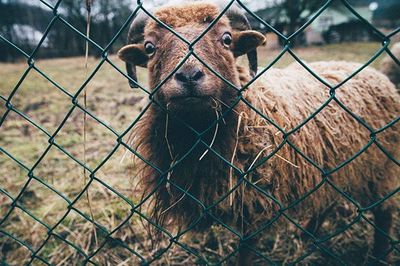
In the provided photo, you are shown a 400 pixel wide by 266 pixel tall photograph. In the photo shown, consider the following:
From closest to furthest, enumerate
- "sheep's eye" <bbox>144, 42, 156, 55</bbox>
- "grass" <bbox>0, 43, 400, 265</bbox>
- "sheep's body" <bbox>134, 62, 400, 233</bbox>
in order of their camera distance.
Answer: "sheep's body" <bbox>134, 62, 400, 233</bbox>
"sheep's eye" <bbox>144, 42, 156, 55</bbox>
"grass" <bbox>0, 43, 400, 265</bbox>

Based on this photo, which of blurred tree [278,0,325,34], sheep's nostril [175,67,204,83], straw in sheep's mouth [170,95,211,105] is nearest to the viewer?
sheep's nostril [175,67,204,83]

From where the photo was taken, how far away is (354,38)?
29000mm

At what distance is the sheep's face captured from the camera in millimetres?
1711

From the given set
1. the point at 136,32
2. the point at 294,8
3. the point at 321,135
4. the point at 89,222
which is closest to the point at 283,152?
the point at 321,135

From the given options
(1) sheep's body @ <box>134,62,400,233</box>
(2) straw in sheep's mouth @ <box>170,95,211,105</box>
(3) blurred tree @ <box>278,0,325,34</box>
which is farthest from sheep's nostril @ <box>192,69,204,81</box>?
(3) blurred tree @ <box>278,0,325,34</box>

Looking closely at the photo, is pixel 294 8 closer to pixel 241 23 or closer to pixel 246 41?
pixel 241 23

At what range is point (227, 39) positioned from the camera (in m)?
2.14

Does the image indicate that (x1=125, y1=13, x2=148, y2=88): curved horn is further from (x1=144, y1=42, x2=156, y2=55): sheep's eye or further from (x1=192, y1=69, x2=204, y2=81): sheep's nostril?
(x1=192, y1=69, x2=204, y2=81): sheep's nostril

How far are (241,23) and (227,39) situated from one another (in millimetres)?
262

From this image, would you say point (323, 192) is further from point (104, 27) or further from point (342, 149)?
point (104, 27)

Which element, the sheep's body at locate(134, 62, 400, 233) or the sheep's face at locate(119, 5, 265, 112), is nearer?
the sheep's face at locate(119, 5, 265, 112)

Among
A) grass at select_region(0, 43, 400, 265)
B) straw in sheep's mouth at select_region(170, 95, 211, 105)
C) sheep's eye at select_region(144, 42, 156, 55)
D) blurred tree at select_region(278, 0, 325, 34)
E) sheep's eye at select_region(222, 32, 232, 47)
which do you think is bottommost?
grass at select_region(0, 43, 400, 265)

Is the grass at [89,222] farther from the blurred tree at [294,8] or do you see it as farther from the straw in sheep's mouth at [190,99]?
the blurred tree at [294,8]

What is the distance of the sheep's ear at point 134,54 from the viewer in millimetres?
2270
